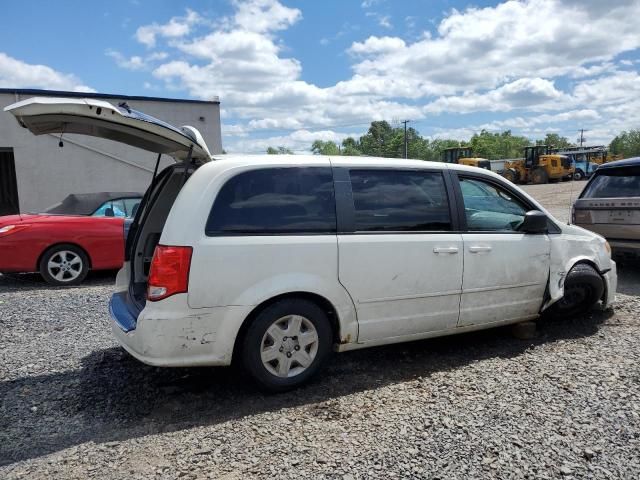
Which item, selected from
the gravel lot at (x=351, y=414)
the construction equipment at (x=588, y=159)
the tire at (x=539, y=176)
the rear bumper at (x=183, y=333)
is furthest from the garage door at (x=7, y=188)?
the construction equipment at (x=588, y=159)

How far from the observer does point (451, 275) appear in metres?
4.15

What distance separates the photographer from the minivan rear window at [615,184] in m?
7.25

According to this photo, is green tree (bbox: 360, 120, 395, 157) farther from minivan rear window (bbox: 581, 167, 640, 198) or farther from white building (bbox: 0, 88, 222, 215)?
minivan rear window (bbox: 581, 167, 640, 198)

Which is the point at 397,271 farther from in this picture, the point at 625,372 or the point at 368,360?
the point at 625,372

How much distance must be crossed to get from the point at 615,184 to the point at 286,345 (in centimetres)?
626

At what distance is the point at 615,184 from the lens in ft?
24.6

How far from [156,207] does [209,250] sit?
1375mm

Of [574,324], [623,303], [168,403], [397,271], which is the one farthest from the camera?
[623,303]

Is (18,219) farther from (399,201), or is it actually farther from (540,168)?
(540,168)

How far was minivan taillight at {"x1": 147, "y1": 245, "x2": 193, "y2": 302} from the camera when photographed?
3.26 metres

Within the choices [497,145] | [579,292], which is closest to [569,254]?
[579,292]

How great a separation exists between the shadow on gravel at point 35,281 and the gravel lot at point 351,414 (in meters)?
2.79

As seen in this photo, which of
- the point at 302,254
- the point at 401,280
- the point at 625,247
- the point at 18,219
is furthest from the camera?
the point at 18,219

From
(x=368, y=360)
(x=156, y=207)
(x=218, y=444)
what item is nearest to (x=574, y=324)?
(x=368, y=360)
